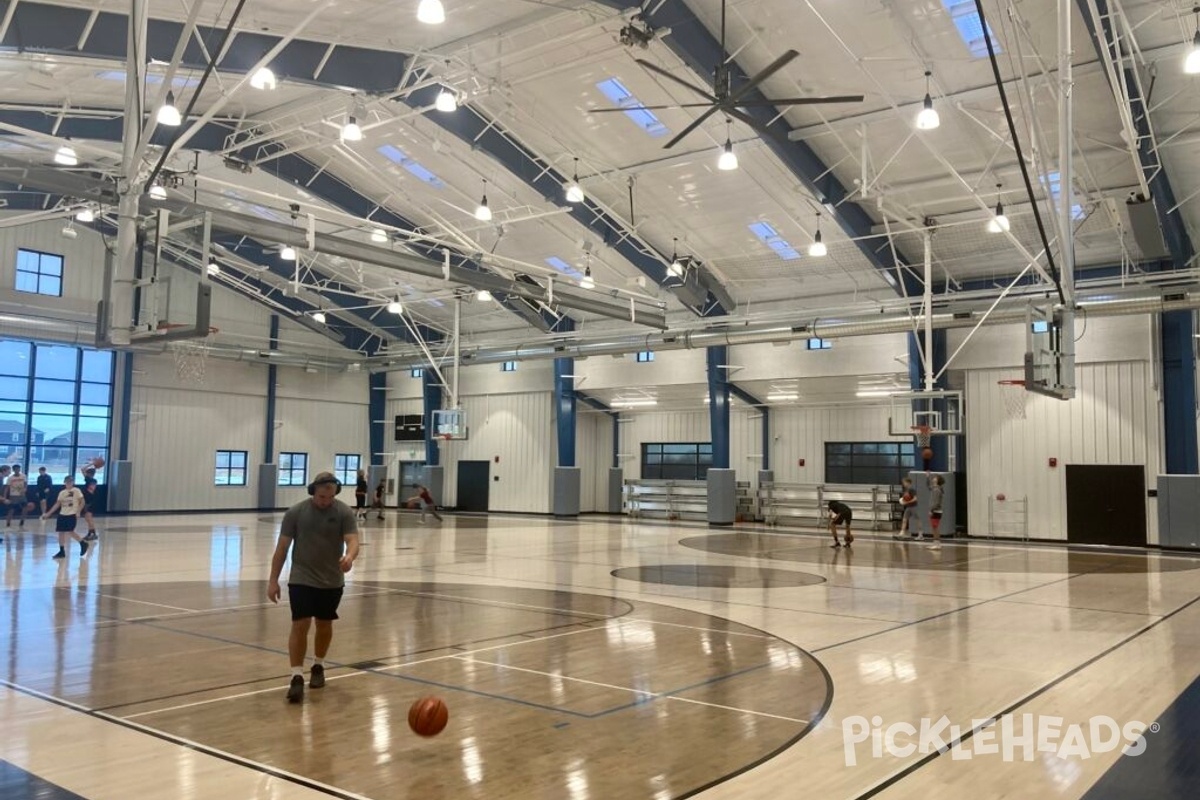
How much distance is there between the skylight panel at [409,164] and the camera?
23.7 m

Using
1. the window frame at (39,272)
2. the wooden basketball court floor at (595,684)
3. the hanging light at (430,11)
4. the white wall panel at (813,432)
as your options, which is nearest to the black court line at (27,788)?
the wooden basketball court floor at (595,684)

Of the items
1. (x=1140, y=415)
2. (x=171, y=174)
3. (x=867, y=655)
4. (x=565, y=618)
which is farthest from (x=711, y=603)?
(x=1140, y=415)

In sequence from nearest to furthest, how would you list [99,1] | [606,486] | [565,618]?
[565,618]
[99,1]
[606,486]

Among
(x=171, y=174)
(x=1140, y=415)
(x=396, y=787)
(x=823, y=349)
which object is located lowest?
(x=396, y=787)

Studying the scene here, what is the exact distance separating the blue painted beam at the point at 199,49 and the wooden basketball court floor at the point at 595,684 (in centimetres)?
875

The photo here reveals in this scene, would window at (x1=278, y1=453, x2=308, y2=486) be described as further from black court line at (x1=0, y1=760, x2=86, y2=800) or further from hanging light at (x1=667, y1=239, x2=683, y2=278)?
black court line at (x1=0, y1=760, x2=86, y2=800)

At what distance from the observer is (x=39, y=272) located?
29734mm

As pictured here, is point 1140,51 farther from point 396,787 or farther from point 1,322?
point 1,322

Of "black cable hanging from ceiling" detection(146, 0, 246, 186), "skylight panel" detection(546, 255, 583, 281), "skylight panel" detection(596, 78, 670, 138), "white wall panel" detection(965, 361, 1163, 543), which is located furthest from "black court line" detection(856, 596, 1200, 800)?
"skylight panel" detection(546, 255, 583, 281)

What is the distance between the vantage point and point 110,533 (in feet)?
75.3

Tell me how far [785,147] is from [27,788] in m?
18.6

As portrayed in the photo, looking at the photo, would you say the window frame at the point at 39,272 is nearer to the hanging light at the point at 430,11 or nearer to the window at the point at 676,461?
the window at the point at 676,461

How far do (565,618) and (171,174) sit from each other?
14065mm

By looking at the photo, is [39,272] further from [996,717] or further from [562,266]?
[996,717]
